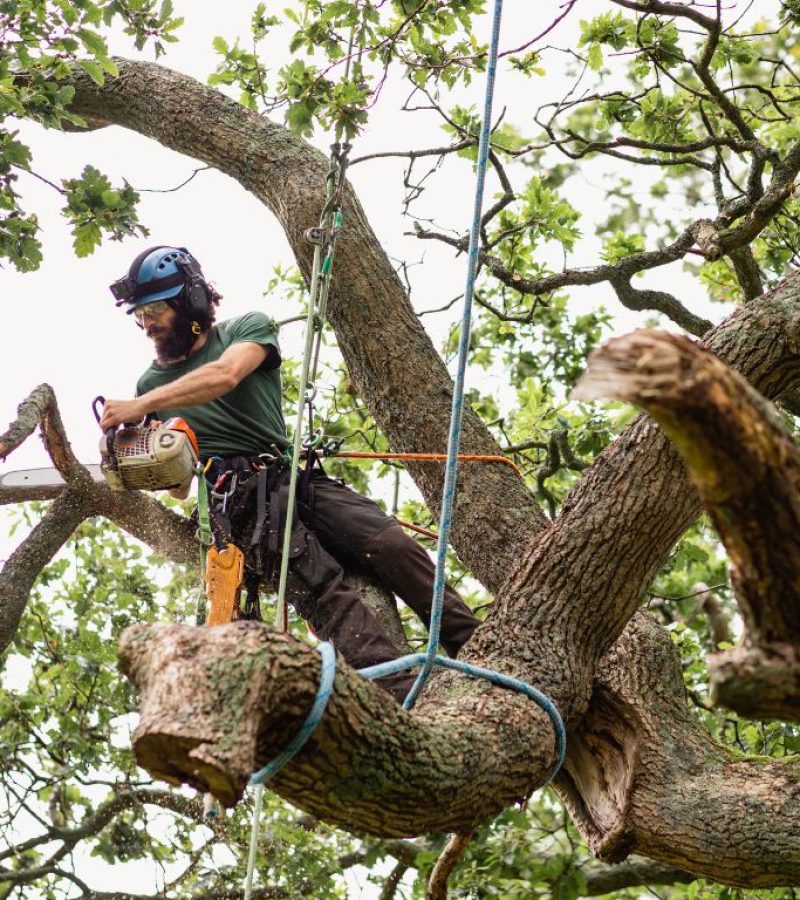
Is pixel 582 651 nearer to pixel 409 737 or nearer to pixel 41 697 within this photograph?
pixel 409 737

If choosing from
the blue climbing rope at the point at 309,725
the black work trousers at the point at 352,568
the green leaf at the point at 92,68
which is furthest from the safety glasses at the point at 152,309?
the blue climbing rope at the point at 309,725

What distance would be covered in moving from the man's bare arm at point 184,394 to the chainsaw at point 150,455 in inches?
1.7

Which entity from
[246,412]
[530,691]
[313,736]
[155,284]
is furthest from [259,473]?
[313,736]

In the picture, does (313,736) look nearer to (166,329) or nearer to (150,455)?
(150,455)

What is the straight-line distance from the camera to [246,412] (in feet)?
14.1

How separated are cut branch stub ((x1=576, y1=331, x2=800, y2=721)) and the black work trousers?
5.83 feet

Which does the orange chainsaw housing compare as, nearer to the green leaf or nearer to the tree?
the tree

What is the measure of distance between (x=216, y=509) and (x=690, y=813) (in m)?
1.71

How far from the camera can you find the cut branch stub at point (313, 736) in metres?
2.10

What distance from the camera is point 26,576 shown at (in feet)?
13.7

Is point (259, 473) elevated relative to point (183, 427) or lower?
lower

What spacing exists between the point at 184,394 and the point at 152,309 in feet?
2.02

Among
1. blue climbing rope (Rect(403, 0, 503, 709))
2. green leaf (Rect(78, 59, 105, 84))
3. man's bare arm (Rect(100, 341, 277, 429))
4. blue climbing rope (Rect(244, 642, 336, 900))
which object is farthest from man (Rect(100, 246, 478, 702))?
blue climbing rope (Rect(244, 642, 336, 900))

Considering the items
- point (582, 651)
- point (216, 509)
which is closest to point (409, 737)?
point (582, 651)
